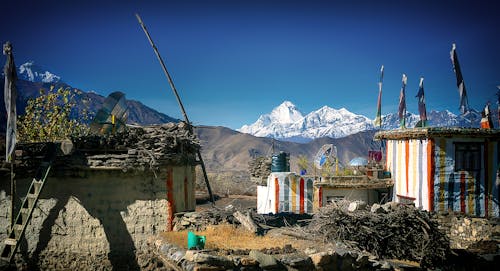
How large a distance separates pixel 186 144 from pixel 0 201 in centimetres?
620

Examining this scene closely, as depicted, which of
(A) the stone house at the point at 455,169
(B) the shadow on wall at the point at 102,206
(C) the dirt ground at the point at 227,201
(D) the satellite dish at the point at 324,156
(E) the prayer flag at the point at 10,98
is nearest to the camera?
(E) the prayer flag at the point at 10,98

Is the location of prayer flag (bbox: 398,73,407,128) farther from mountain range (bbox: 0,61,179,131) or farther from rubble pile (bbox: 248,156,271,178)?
mountain range (bbox: 0,61,179,131)

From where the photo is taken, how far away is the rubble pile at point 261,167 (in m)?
27.2

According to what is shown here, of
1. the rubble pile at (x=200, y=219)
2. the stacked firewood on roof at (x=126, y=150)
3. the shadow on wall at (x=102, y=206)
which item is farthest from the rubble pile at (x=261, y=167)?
the shadow on wall at (x=102, y=206)

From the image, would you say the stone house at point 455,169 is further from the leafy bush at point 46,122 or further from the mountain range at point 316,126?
the mountain range at point 316,126

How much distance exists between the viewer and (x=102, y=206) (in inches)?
533

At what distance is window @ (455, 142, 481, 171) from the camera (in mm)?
21391

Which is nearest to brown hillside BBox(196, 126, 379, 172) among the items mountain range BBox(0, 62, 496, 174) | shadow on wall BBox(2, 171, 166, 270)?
mountain range BBox(0, 62, 496, 174)

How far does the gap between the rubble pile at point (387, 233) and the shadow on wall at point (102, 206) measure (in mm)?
5865

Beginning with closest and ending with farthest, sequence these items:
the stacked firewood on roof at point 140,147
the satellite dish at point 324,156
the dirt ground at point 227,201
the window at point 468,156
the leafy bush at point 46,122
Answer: the stacked firewood on roof at point 140,147 → the window at point 468,156 → the leafy bush at point 46,122 → the satellite dish at point 324,156 → the dirt ground at point 227,201

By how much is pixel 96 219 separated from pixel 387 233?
9.36 meters

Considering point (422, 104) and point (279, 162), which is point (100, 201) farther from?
point (422, 104)

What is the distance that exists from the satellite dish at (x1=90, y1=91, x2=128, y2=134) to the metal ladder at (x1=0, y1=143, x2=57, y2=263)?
6.59ft

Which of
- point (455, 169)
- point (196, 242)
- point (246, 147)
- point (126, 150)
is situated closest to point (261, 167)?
point (455, 169)
